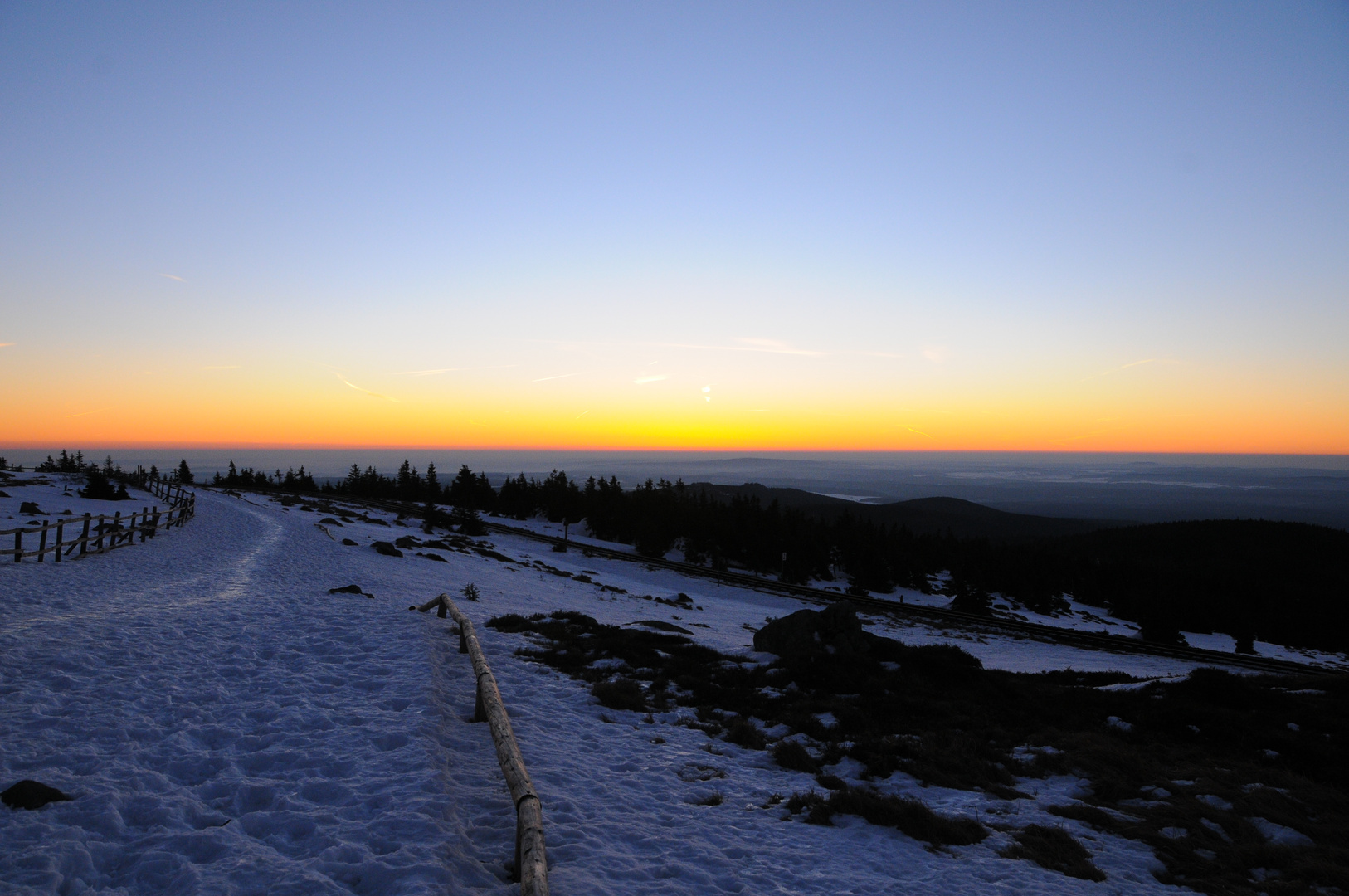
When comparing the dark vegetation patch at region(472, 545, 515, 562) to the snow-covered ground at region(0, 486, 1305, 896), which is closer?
the snow-covered ground at region(0, 486, 1305, 896)

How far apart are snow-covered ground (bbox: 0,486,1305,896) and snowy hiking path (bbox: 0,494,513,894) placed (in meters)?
0.03

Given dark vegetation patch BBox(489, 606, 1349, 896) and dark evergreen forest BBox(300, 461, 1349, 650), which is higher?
dark vegetation patch BBox(489, 606, 1349, 896)

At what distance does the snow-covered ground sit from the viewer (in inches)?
198

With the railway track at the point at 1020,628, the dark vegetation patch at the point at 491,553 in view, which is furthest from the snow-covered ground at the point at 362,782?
the railway track at the point at 1020,628

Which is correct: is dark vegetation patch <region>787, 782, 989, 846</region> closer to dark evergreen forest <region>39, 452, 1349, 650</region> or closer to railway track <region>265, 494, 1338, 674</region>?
railway track <region>265, 494, 1338, 674</region>

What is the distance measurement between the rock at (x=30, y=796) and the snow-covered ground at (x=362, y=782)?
0.17 metres

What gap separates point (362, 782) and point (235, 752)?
1829 millimetres

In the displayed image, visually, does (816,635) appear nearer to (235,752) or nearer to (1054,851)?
(1054,851)

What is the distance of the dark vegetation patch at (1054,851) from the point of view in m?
5.79

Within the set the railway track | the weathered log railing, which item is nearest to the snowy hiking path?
the weathered log railing

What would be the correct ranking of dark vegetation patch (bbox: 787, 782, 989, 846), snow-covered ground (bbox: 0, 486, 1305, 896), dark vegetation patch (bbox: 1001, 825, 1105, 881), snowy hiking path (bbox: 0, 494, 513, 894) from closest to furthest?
snowy hiking path (bbox: 0, 494, 513, 894), snow-covered ground (bbox: 0, 486, 1305, 896), dark vegetation patch (bbox: 1001, 825, 1105, 881), dark vegetation patch (bbox: 787, 782, 989, 846)

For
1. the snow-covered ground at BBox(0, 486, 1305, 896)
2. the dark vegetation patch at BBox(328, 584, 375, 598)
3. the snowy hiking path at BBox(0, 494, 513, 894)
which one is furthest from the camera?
the dark vegetation patch at BBox(328, 584, 375, 598)

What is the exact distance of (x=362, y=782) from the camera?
20.9 ft

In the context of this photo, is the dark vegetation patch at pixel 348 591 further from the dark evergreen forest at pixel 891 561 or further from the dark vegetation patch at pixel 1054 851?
the dark evergreen forest at pixel 891 561
